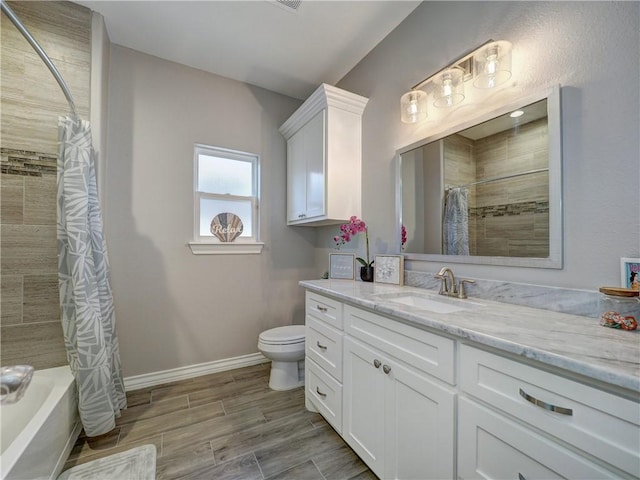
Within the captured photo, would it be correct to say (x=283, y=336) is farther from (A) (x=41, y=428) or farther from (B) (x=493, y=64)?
(B) (x=493, y=64)

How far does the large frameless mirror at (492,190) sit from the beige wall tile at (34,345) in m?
2.34

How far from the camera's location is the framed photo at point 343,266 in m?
2.22

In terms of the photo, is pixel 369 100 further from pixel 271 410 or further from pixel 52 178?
pixel 271 410

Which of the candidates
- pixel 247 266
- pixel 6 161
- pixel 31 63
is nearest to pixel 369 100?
pixel 247 266

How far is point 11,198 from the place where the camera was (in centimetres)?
165

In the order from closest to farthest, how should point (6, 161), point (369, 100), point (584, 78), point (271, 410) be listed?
point (584, 78) < point (6, 161) < point (271, 410) < point (369, 100)

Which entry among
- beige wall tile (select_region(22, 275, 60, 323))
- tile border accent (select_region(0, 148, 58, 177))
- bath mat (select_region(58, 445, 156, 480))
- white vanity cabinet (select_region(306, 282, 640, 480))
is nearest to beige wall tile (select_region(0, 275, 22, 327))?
beige wall tile (select_region(22, 275, 60, 323))

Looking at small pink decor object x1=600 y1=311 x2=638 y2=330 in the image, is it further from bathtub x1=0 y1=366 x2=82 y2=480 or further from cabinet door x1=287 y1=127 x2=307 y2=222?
bathtub x1=0 y1=366 x2=82 y2=480

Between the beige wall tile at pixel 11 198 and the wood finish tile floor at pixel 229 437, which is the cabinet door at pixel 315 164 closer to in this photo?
the wood finish tile floor at pixel 229 437

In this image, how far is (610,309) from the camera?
38.0 inches

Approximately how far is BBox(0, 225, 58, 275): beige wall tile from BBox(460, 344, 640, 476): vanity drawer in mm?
2375

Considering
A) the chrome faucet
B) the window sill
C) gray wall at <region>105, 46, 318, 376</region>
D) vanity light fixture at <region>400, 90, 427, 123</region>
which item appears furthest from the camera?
the window sill

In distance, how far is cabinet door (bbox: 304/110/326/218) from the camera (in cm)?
221

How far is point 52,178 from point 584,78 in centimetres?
285
